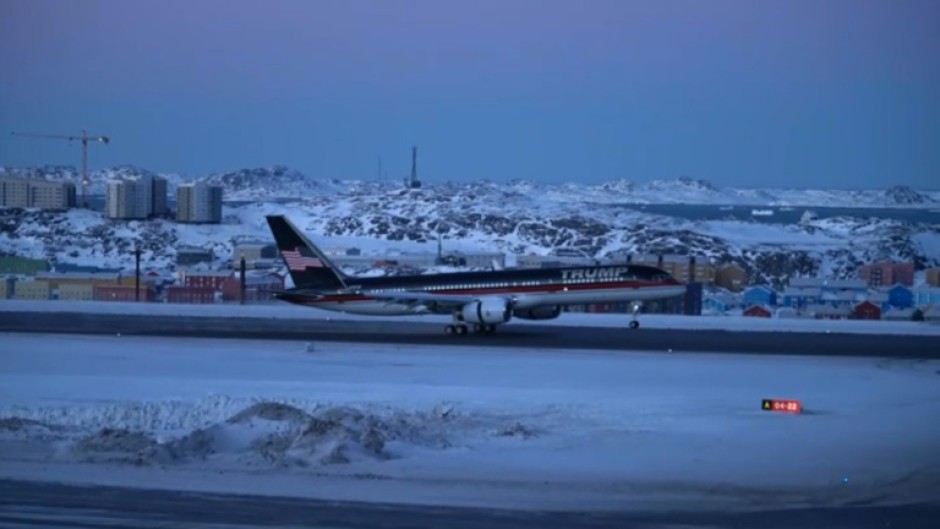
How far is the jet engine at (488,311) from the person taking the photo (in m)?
36.8

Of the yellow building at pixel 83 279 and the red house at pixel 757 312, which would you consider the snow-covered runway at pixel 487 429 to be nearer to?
the red house at pixel 757 312

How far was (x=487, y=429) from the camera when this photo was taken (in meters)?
17.4

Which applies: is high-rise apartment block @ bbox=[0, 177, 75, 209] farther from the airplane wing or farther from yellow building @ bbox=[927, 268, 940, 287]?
the airplane wing

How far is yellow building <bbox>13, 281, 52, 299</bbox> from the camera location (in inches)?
2361

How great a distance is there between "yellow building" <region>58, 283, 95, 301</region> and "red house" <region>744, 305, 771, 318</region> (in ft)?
103

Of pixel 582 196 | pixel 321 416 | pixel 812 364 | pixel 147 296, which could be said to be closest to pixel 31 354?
pixel 321 416

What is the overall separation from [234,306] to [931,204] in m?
110

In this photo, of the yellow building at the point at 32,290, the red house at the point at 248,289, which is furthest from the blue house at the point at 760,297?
the yellow building at the point at 32,290

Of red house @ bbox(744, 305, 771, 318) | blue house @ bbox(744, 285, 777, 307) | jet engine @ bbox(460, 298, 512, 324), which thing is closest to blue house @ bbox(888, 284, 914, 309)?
blue house @ bbox(744, 285, 777, 307)

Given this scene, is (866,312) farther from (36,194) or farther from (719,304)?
(36,194)

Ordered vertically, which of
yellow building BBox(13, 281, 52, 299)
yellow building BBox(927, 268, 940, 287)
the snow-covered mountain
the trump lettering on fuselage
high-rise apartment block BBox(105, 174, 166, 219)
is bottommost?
yellow building BBox(13, 281, 52, 299)

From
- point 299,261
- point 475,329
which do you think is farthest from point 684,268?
point 299,261

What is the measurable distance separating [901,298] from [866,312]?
4.51m

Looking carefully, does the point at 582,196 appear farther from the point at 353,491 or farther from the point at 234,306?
the point at 353,491
